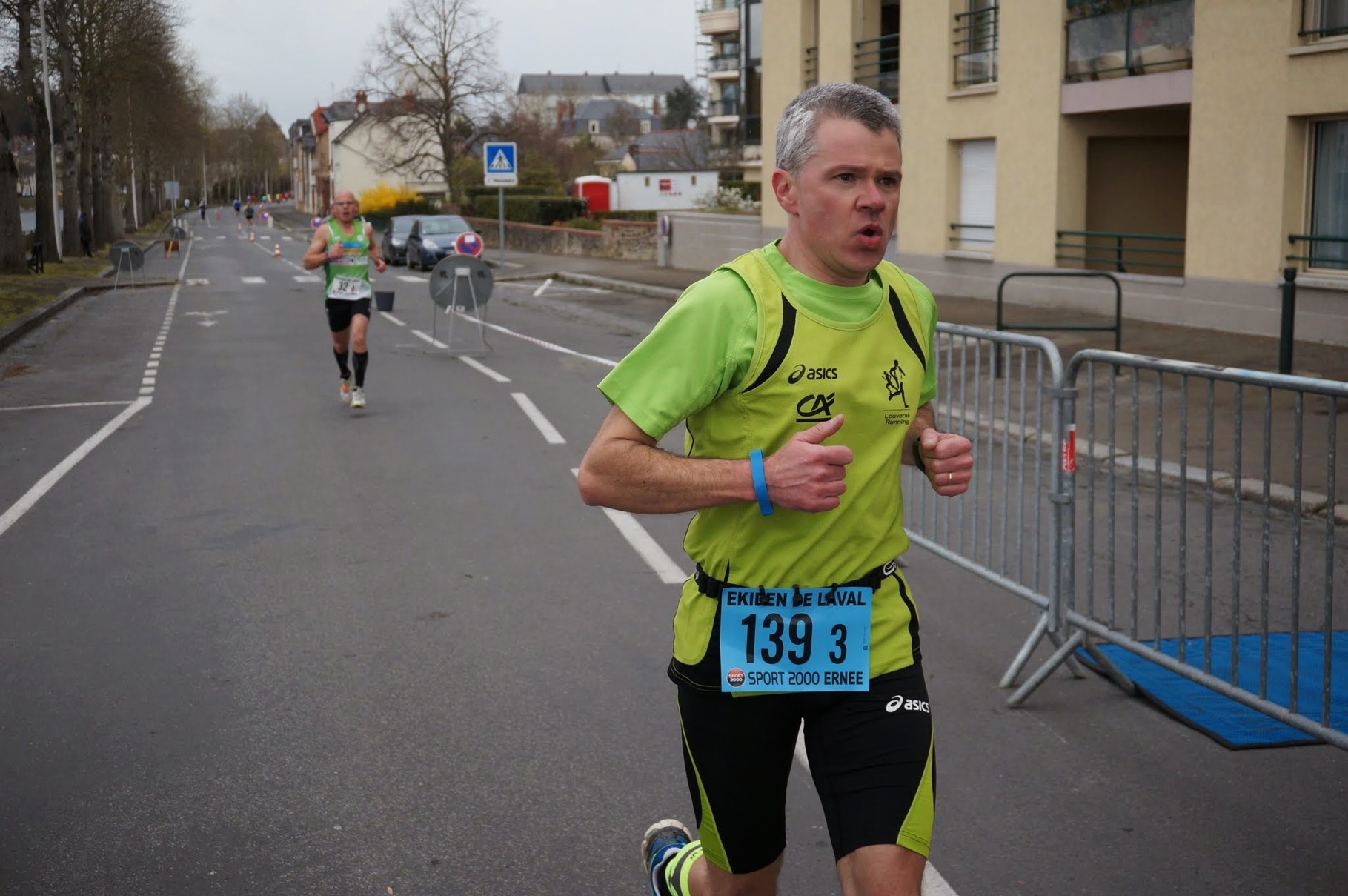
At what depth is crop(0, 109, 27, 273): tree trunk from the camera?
35.4 meters

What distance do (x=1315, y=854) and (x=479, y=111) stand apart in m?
73.6

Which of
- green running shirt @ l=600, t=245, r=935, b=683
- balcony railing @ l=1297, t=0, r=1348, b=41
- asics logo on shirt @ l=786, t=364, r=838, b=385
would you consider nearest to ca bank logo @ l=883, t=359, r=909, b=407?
green running shirt @ l=600, t=245, r=935, b=683

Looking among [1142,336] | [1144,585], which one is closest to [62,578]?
[1144,585]

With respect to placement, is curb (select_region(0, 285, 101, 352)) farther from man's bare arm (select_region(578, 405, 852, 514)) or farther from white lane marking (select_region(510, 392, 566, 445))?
man's bare arm (select_region(578, 405, 852, 514))

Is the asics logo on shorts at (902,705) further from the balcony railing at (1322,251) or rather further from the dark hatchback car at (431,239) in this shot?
the dark hatchback car at (431,239)

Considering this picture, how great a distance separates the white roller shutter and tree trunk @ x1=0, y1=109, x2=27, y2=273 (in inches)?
879

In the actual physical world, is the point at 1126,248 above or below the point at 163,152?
below

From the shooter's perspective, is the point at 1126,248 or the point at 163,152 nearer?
the point at 1126,248

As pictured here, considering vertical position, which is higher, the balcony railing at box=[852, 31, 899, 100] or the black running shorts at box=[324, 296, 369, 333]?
the balcony railing at box=[852, 31, 899, 100]

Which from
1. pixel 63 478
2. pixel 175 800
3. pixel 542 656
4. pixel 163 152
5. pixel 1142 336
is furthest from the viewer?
pixel 163 152

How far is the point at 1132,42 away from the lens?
70.9 feet

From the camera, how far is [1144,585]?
7289 millimetres

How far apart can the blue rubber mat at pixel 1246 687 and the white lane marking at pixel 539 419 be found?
21.2ft

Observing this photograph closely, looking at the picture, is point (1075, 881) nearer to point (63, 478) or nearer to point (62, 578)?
point (62, 578)
